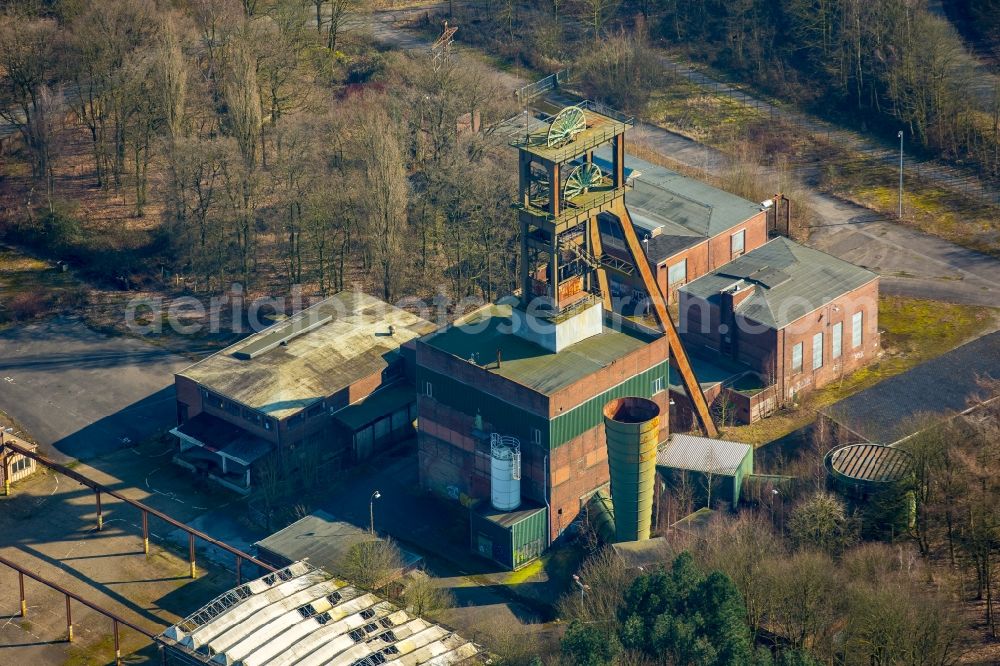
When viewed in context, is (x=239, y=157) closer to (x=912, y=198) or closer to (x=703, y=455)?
(x=703, y=455)

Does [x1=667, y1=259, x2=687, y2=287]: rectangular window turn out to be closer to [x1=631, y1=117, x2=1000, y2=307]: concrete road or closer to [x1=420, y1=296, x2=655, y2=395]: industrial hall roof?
[x1=631, y1=117, x2=1000, y2=307]: concrete road

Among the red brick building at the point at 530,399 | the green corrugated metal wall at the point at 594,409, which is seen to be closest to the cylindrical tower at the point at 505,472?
the red brick building at the point at 530,399

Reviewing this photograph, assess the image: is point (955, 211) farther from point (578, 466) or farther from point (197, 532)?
point (197, 532)

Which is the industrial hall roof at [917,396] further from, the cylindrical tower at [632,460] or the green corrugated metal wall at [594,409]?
the cylindrical tower at [632,460]

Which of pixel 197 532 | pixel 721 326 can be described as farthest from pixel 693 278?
pixel 197 532

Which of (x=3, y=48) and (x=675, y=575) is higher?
(x=3, y=48)

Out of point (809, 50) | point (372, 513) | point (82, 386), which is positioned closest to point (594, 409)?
point (372, 513)
